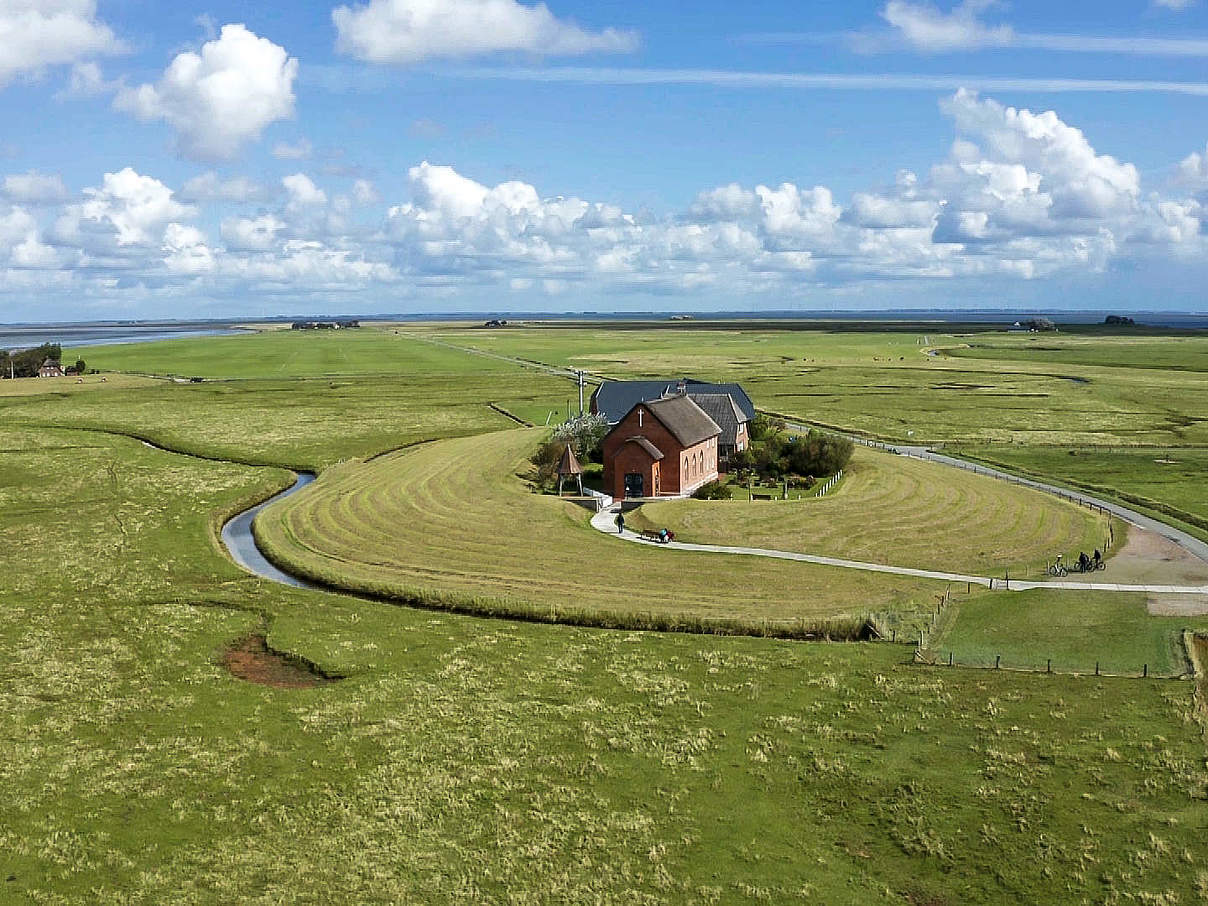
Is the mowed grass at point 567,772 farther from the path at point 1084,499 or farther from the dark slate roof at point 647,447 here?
the dark slate roof at point 647,447

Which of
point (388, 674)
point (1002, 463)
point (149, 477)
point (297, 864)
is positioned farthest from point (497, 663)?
point (1002, 463)

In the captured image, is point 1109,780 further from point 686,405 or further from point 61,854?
point 686,405

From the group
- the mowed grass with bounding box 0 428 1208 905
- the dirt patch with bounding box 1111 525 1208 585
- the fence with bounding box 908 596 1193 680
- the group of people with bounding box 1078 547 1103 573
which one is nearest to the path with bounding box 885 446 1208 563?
the dirt patch with bounding box 1111 525 1208 585

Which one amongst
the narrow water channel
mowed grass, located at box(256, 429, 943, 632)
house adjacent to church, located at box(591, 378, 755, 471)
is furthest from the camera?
house adjacent to church, located at box(591, 378, 755, 471)

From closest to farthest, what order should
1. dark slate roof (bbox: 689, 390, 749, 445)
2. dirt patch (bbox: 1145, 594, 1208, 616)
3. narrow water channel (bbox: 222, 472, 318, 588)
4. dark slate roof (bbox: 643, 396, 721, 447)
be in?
dirt patch (bbox: 1145, 594, 1208, 616), narrow water channel (bbox: 222, 472, 318, 588), dark slate roof (bbox: 643, 396, 721, 447), dark slate roof (bbox: 689, 390, 749, 445)

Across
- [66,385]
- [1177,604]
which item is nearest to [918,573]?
[1177,604]

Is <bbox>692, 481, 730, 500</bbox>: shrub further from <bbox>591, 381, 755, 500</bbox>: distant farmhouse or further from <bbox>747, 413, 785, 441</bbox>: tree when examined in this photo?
<bbox>747, 413, 785, 441</bbox>: tree
